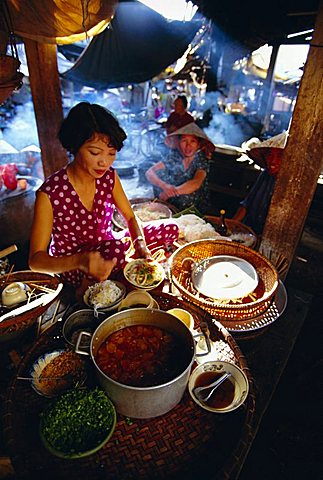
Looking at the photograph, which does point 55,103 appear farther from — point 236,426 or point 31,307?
point 236,426

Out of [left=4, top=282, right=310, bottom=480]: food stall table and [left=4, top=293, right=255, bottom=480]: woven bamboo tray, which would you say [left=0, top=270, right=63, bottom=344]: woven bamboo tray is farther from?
[left=4, top=293, right=255, bottom=480]: woven bamboo tray

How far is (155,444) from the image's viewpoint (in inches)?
58.6

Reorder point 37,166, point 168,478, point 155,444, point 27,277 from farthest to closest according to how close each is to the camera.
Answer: point 37,166, point 27,277, point 155,444, point 168,478

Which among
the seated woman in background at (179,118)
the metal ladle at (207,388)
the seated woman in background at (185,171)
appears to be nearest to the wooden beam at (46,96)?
the seated woman in background at (185,171)

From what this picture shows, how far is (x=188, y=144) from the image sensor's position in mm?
4684

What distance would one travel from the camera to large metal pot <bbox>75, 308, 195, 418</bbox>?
1417 mm

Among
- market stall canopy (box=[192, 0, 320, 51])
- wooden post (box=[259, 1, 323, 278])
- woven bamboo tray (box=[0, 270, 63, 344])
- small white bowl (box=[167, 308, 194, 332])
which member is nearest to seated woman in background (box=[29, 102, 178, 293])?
woven bamboo tray (box=[0, 270, 63, 344])

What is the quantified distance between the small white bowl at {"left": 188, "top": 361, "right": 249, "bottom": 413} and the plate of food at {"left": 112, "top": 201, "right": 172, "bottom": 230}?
8.28 ft

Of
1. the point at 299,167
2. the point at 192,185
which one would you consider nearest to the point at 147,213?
the point at 192,185

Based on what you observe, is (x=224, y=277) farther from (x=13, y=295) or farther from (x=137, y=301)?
(x=13, y=295)

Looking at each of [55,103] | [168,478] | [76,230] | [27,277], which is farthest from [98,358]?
[55,103]

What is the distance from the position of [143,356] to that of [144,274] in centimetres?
98

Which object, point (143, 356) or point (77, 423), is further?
point (143, 356)

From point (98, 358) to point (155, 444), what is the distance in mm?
524
